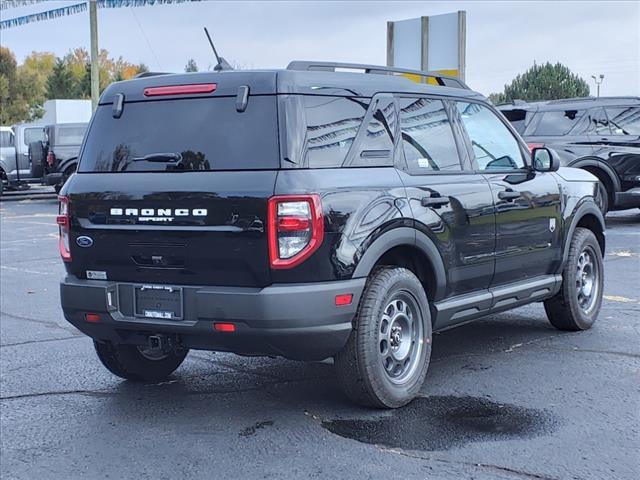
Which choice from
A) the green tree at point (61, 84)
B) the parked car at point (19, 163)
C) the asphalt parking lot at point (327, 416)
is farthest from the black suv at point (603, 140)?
the green tree at point (61, 84)

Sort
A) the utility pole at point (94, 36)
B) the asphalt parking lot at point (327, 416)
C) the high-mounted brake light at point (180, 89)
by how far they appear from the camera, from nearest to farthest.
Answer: the asphalt parking lot at point (327, 416)
the high-mounted brake light at point (180, 89)
the utility pole at point (94, 36)

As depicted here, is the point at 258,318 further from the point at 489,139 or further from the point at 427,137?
the point at 489,139

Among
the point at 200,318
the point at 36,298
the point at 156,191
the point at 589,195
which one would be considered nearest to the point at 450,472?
the point at 200,318

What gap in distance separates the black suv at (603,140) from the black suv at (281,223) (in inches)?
358

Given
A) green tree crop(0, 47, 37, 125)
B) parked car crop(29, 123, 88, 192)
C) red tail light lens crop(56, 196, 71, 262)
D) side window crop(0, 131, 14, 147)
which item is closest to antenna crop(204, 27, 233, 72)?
red tail light lens crop(56, 196, 71, 262)

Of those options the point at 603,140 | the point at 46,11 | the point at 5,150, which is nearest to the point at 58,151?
the point at 5,150

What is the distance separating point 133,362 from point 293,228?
1853 mm

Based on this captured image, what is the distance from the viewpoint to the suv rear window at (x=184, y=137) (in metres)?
4.63

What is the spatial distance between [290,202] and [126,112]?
4.47ft

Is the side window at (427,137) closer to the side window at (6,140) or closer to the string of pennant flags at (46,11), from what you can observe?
the side window at (6,140)

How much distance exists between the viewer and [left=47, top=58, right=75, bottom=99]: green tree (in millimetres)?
62000

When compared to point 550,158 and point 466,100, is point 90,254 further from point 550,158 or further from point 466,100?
point 550,158

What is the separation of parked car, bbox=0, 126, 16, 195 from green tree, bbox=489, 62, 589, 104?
3287cm

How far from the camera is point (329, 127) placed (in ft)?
15.9
